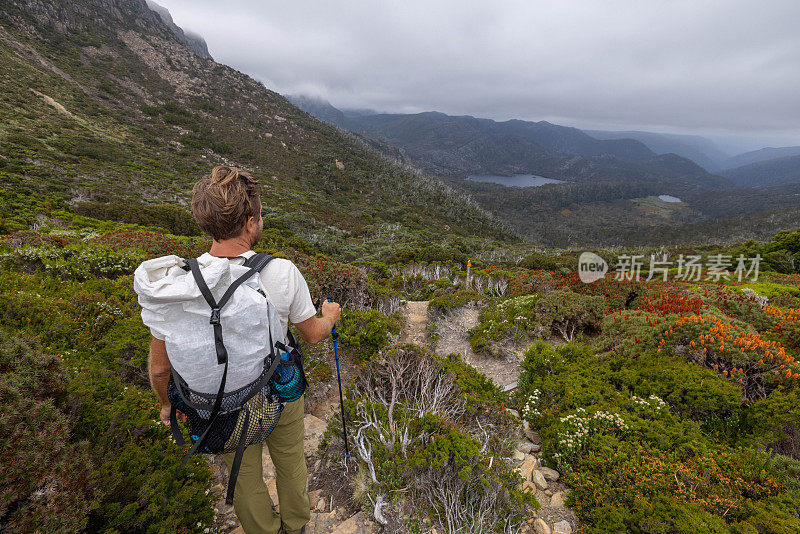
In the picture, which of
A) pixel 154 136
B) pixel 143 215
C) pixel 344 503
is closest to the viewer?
pixel 344 503

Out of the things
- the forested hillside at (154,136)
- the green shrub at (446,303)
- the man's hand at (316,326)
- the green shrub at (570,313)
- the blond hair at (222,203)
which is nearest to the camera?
the blond hair at (222,203)

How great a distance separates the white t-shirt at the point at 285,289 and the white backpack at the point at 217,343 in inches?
2.5

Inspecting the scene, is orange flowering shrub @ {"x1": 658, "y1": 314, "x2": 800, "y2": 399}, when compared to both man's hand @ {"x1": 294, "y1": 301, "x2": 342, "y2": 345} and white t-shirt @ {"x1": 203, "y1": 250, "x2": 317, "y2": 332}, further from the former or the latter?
white t-shirt @ {"x1": 203, "y1": 250, "x2": 317, "y2": 332}

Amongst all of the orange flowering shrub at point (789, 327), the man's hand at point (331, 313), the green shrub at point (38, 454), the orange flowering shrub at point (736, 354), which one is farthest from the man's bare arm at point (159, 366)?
the orange flowering shrub at point (789, 327)

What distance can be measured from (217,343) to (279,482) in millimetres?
1347

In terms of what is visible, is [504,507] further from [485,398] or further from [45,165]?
[45,165]

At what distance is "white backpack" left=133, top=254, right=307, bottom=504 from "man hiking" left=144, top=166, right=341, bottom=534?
32mm

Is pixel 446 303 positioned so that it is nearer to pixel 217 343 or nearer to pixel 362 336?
pixel 362 336

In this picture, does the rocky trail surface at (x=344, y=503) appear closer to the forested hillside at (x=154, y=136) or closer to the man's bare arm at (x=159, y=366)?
the man's bare arm at (x=159, y=366)

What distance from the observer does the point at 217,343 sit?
1.51 metres

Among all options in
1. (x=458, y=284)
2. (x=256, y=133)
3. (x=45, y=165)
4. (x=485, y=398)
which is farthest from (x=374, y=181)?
(x=485, y=398)

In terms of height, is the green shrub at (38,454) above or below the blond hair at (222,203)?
below

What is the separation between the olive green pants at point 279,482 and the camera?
205 centimetres

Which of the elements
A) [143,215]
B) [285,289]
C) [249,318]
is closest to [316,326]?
[285,289]
